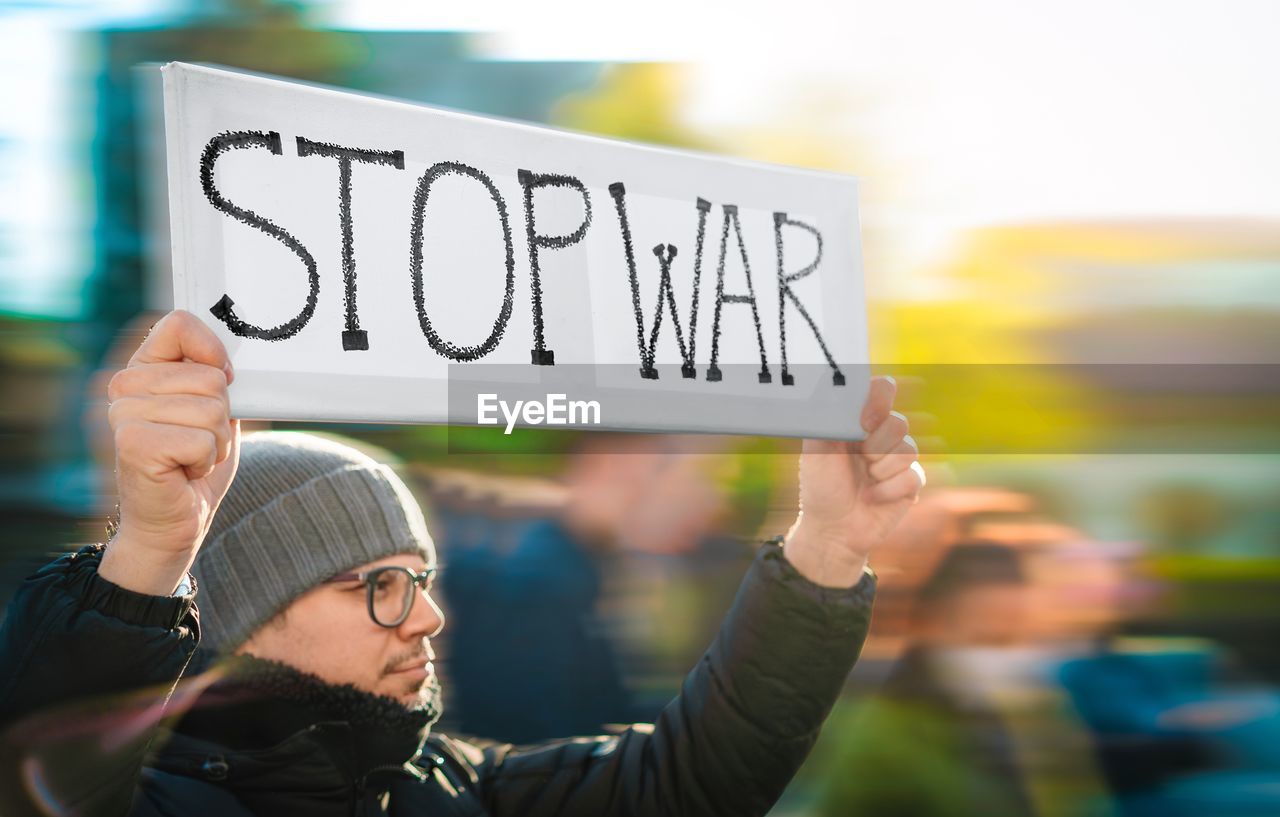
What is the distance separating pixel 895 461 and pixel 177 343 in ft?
→ 3.15

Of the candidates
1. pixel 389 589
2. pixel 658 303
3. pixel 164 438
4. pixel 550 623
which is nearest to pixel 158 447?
pixel 164 438

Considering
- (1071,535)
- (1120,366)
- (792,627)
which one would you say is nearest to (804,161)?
(1120,366)

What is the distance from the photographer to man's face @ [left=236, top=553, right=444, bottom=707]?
5.20ft

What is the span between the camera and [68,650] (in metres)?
1.06

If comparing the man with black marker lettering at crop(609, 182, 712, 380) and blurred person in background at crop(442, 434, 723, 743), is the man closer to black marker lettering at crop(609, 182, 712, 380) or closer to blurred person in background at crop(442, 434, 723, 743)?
black marker lettering at crop(609, 182, 712, 380)

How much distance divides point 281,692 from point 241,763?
138 mm

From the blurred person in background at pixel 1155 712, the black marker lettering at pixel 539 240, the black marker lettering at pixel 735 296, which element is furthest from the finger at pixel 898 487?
the blurred person in background at pixel 1155 712

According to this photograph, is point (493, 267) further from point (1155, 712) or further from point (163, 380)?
point (1155, 712)

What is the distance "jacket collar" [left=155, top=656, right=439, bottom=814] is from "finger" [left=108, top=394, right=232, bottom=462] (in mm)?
560

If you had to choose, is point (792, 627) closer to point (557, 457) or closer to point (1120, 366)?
point (557, 457)

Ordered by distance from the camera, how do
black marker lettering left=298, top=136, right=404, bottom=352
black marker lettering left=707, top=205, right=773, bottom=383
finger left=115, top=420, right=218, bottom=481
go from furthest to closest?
black marker lettering left=707, top=205, right=773, bottom=383
black marker lettering left=298, top=136, right=404, bottom=352
finger left=115, top=420, right=218, bottom=481

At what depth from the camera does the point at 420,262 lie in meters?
1.22

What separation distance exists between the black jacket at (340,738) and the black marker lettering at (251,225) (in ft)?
0.89

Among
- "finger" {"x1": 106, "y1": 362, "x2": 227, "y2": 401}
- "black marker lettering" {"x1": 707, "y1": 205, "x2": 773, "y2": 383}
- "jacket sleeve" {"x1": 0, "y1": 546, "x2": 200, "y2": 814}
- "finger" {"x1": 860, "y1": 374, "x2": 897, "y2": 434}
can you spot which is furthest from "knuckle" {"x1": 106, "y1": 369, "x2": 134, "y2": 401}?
"finger" {"x1": 860, "y1": 374, "x2": 897, "y2": 434}
